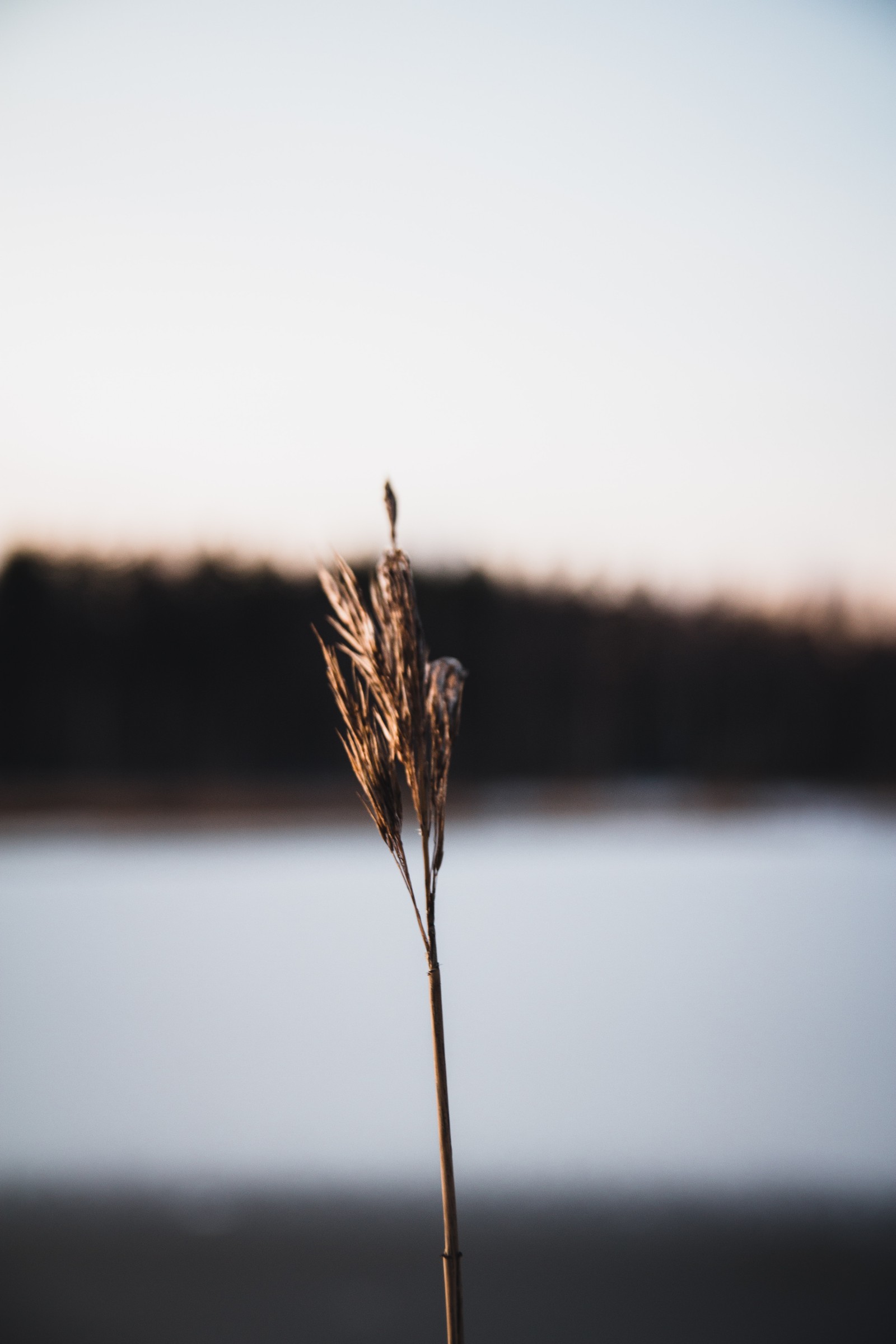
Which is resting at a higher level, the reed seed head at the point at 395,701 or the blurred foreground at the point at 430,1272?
the reed seed head at the point at 395,701

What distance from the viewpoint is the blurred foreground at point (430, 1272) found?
6.50ft

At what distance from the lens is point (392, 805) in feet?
2.26

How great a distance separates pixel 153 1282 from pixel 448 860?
8.18 ft

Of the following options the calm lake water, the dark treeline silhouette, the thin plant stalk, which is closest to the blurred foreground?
the calm lake water

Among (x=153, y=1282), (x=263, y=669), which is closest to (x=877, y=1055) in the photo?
(x=153, y=1282)

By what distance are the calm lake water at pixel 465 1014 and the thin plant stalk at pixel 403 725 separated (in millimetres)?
2108

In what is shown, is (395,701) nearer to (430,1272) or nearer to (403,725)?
(403,725)

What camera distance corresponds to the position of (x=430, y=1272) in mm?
2146

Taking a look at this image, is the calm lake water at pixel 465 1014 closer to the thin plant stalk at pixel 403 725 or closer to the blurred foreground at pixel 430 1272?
the blurred foreground at pixel 430 1272

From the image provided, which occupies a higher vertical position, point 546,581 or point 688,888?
point 546,581

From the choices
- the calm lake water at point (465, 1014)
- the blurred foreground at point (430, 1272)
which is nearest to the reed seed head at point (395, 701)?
the blurred foreground at point (430, 1272)

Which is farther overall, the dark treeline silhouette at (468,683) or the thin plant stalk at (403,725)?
the dark treeline silhouette at (468,683)

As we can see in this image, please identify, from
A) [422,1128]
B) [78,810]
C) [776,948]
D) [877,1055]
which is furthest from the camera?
[78,810]

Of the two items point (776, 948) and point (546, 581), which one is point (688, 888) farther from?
point (546, 581)
